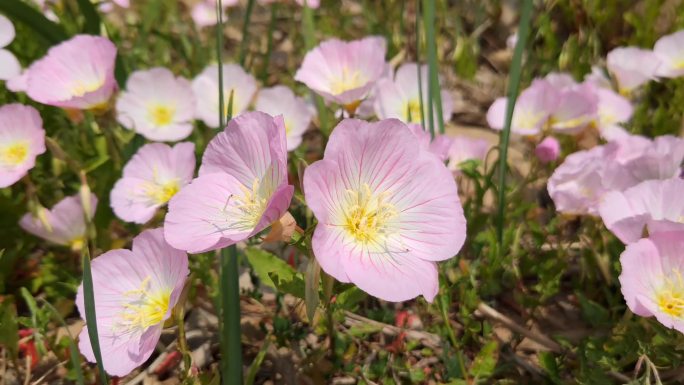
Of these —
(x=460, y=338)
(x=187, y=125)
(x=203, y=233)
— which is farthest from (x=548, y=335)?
(x=187, y=125)

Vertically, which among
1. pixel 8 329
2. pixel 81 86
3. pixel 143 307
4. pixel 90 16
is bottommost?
pixel 8 329


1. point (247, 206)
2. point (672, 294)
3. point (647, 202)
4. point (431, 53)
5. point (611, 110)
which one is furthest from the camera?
point (611, 110)

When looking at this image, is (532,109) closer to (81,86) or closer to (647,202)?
(647,202)

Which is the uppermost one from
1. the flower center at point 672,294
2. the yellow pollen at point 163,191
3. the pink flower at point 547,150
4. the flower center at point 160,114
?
the flower center at point 160,114

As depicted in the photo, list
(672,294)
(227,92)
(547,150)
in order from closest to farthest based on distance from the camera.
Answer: (672,294), (547,150), (227,92)

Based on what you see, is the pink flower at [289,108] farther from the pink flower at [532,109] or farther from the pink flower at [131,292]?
the pink flower at [131,292]

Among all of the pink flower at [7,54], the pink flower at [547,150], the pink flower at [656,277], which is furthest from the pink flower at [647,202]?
the pink flower at [7,54]

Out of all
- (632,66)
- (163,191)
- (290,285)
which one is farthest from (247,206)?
(632,66)

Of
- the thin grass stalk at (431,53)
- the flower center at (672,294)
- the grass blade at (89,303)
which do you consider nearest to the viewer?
the grass blade at (89,303)
